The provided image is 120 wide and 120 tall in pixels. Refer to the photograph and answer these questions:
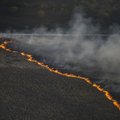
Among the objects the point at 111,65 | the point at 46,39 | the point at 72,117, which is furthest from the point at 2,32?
the point at 72,117

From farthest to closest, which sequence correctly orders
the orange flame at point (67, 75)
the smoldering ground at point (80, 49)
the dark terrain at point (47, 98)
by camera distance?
the smoldering ground at point (80, 49) → the orange flame at point (67, 75) → the dark terrain at point (47, 98)

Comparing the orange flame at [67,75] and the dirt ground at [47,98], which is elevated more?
the orange flame at [67,75]

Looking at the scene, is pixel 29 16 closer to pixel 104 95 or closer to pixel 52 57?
pixel 52 57

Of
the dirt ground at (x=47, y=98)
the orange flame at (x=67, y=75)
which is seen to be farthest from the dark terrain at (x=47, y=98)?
the orange flame at (x=67, y=75)

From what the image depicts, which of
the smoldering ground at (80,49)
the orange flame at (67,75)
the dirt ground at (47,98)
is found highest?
the smoldering ground at (80,49)

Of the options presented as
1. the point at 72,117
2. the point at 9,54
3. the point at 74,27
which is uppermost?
the point at 74,27

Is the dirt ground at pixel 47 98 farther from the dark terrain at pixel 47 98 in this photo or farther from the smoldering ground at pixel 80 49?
the smoldering ground at pixel 80 49
